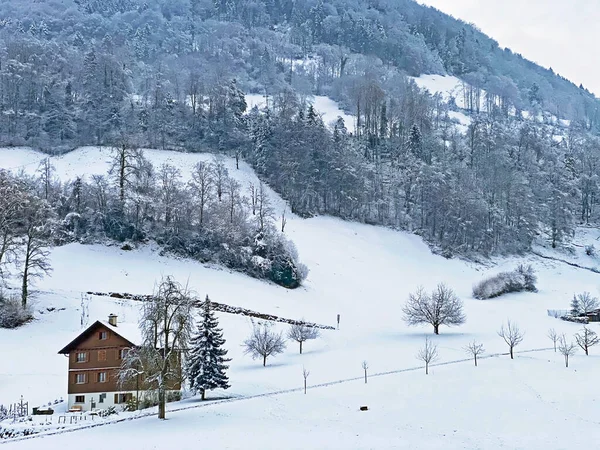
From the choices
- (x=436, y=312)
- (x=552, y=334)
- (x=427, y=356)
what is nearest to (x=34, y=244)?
(x=427, y=356)

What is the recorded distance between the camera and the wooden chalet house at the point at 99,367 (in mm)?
41125

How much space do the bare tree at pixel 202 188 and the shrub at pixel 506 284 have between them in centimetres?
3592

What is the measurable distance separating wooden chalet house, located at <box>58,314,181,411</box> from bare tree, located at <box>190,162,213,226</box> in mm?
31810

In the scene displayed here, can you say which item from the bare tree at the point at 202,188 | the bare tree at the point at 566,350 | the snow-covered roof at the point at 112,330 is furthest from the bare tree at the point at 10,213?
the bare tree at the point at 566,350

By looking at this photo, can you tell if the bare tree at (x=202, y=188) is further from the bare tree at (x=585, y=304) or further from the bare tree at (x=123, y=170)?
the bare tree at (x=585, y=304)

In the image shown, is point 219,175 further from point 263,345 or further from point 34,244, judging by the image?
point 263,345

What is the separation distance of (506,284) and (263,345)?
39451 mm

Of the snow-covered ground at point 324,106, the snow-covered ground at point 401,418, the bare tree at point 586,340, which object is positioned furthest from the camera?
the snow-covered ground at point 324,106

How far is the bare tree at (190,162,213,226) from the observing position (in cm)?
7456

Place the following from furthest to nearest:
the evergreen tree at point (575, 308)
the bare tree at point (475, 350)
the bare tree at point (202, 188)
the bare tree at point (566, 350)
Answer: the bare tree at point (202, 188) < the evergreen tree at point (575, 308) < the bare tree at point (475, 350) < the bare tree at point (566, 350)

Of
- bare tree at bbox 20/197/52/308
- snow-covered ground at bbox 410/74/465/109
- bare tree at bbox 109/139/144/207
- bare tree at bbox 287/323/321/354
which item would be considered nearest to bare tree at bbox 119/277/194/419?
bare tree at bbox 287/323/321/354

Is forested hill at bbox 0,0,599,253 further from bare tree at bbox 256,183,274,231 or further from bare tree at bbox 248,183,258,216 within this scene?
bare tree at bbox 256,183,274,231

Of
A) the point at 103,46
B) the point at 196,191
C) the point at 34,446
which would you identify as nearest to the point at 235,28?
the point at 103,46

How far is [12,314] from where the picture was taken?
48.3m
